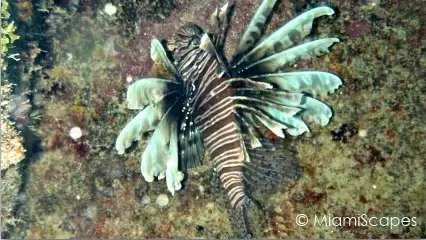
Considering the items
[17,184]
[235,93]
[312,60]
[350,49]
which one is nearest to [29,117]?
[17,184]

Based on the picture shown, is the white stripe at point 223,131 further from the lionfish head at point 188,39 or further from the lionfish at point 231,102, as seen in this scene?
the lionfish head at point 188,39

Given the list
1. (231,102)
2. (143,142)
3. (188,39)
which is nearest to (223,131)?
(231,102)

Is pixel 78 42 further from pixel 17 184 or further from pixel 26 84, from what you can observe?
pixel 17 184

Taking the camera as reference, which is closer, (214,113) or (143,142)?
(214,113)

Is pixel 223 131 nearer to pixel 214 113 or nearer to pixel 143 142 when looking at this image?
pixel 214 113

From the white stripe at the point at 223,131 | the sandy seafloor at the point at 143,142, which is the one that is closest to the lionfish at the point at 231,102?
the white stripe at the point at 223,131

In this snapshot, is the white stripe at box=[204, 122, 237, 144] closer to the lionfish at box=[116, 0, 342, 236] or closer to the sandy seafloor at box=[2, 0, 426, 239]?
the lionfish at box=[116, 0, 342, 236]
